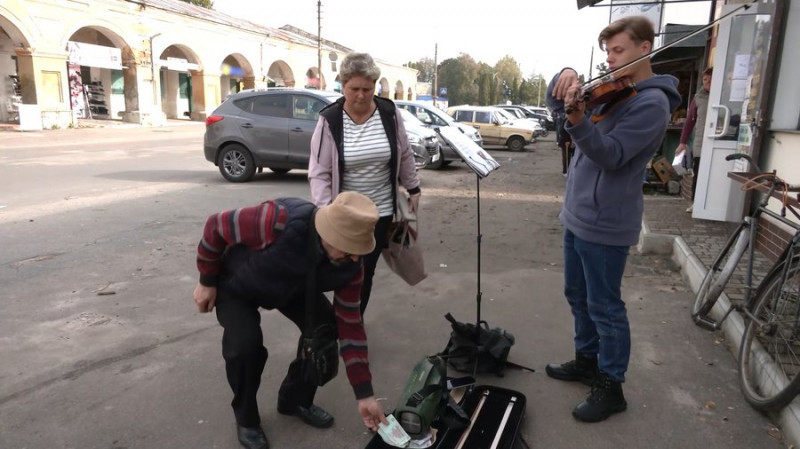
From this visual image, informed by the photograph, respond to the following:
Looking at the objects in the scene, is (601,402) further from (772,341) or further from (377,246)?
(377,246)

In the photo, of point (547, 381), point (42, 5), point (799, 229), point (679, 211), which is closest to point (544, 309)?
point (547, 381)

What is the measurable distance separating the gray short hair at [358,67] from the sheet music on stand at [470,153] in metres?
0.58

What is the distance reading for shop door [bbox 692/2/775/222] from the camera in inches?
236

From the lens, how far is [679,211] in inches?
295

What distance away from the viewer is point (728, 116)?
6.29 m

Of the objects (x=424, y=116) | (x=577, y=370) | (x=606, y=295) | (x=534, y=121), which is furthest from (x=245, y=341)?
(x=534, y=121)

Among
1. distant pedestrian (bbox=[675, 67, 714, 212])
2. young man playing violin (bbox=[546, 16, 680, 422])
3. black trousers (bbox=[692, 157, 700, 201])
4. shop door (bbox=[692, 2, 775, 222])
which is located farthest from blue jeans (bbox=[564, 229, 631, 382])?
black trousers (bbox=[692, 157, 700, 201])

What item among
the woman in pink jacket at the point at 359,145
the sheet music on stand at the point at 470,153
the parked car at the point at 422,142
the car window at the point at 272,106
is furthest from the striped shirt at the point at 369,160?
the parked car at the point at 422,142

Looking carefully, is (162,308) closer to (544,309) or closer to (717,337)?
(544,309)

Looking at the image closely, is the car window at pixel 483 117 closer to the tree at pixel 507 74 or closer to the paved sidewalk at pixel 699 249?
the paved sidewalk at pixel 699 249

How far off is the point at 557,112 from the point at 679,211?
18.5 ft

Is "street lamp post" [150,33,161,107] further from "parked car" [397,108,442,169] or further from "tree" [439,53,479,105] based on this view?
"tree" [439,53,479,105]

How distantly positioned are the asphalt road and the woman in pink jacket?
3.63 feet

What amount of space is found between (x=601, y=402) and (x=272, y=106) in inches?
354
